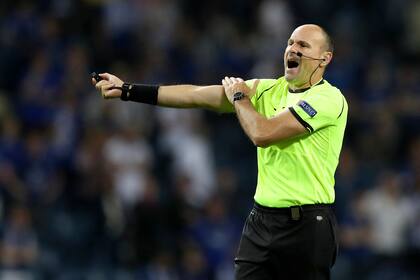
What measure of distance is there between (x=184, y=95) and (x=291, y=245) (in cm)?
119

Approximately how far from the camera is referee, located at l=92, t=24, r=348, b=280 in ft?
20.0

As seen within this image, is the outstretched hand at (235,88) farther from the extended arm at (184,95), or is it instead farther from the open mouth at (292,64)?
the open mouth at (292,64)

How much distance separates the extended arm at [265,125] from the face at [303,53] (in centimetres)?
26

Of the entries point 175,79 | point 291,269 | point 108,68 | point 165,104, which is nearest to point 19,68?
point 108,68

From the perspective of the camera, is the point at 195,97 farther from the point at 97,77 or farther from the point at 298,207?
the point at 298,207

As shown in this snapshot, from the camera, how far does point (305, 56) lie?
6.23m

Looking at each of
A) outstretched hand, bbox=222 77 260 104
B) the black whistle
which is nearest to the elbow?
outstretched hand, bbox=222 77 260 104

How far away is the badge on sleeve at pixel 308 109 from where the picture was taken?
6066 mm

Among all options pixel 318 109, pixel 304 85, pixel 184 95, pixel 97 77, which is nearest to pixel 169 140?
pixel 184 95

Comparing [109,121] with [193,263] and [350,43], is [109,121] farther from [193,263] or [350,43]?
[350,43]

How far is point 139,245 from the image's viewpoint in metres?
11.4

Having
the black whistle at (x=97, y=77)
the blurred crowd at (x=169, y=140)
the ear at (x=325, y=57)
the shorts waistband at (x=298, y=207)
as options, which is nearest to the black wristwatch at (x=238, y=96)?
the ear at (x=325, y=57)

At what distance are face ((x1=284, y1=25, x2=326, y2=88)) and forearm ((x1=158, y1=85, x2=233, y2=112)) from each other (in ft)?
1.56

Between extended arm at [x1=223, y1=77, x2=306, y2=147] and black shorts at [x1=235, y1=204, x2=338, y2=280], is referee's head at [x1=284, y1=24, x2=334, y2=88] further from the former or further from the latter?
black shorts at [x1=235, y1=204, x2=338, y2=280]
